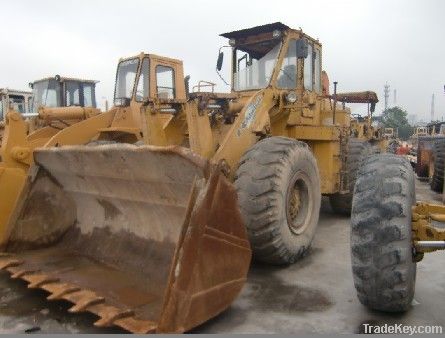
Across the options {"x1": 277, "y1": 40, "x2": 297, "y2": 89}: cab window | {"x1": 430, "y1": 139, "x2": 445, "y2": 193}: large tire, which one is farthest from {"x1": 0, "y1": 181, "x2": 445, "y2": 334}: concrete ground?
{"x1": 430, "y1": 139, "x2": 445, "y2": 193}: large tire

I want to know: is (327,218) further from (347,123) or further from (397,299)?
(397,299)

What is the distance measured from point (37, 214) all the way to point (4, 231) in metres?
0.35

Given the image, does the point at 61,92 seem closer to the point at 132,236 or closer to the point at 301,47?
the point at 301,47

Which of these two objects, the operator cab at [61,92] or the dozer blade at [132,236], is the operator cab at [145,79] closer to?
the operator cab at [61,92]

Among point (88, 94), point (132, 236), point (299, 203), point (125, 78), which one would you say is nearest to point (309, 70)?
point (299, 203)

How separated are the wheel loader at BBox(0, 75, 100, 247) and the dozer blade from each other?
0.18m

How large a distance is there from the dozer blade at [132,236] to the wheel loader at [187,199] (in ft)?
0.04

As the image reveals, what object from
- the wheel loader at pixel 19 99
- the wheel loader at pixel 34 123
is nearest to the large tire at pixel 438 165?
the wheel loader at pixel 34 123

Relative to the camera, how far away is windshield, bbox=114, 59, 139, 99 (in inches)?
333

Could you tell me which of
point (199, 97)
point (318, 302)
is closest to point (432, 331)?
point (318, 302)

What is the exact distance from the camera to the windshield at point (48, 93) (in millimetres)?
11578

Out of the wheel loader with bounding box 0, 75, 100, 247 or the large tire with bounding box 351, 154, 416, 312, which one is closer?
the large tire with bounding box 351, 154, 416, 312

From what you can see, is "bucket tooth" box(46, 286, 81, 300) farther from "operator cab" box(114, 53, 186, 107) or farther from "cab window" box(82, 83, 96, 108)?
"cab window" box(82, 83, 96, 108)

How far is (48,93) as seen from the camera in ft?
38.5
